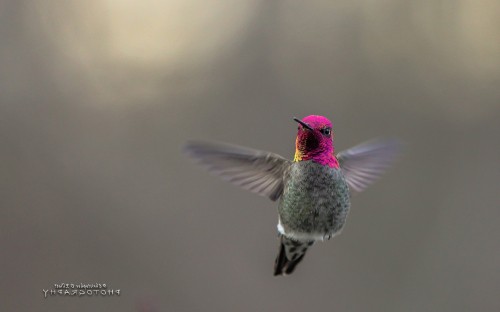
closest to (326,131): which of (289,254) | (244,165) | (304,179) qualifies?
(304,179)

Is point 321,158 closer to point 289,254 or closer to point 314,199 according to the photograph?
point 314,199

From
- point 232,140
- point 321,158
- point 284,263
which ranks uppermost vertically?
point 232,140

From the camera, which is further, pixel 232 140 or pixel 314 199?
pixel 232 140

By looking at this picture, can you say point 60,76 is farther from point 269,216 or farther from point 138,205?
point 269,216

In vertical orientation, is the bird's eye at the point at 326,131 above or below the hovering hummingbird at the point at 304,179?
above

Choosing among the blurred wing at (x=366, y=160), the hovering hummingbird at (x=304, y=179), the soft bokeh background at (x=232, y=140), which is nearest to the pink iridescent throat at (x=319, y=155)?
the hovering hummingbird at (x=304, y=179)

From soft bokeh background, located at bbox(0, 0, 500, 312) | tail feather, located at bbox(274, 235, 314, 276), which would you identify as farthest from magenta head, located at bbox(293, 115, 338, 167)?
soft bokeh background, located at bbox(0, 0, 500, 312)

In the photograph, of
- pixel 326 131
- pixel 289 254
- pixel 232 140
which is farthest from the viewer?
pixel 232 140

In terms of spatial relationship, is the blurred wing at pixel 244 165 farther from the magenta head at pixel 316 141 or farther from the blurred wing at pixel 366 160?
the blurred wing at pixel 366 160
